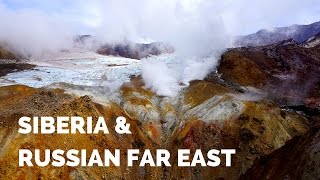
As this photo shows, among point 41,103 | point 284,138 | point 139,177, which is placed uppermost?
point 41,103

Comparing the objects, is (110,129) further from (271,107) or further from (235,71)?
(235,71)

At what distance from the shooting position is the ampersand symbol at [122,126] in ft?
159

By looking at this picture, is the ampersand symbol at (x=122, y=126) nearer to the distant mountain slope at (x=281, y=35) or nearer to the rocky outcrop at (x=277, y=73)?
the rocky outcrop at (x=277, y=73)

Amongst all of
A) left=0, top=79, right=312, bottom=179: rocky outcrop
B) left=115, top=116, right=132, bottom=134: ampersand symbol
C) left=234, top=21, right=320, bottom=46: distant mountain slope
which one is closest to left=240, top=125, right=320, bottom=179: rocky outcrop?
left=0, top=79, right=312, bottom=179: rocky outcrop

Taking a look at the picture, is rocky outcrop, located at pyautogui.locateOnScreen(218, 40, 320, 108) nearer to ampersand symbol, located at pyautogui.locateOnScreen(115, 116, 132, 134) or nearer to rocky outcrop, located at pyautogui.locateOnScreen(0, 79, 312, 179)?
rocky outcrop, located at pyautogui.locateOnScreen(0, 79, 312, 179)

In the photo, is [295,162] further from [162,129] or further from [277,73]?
[277,73]

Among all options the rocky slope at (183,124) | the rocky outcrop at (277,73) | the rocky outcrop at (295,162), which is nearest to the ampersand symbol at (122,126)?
the rocky slope at (183,124)

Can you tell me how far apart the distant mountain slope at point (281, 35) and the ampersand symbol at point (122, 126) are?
11630 centimetres

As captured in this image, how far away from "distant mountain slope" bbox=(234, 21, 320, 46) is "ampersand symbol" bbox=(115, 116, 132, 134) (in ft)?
382

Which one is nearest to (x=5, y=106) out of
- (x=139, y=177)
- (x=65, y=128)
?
(x=65, y=128)

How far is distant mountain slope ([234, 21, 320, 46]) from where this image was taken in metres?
164

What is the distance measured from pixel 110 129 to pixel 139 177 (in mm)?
6025

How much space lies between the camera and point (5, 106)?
4700 centimetres

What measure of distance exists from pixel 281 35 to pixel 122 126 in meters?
128
